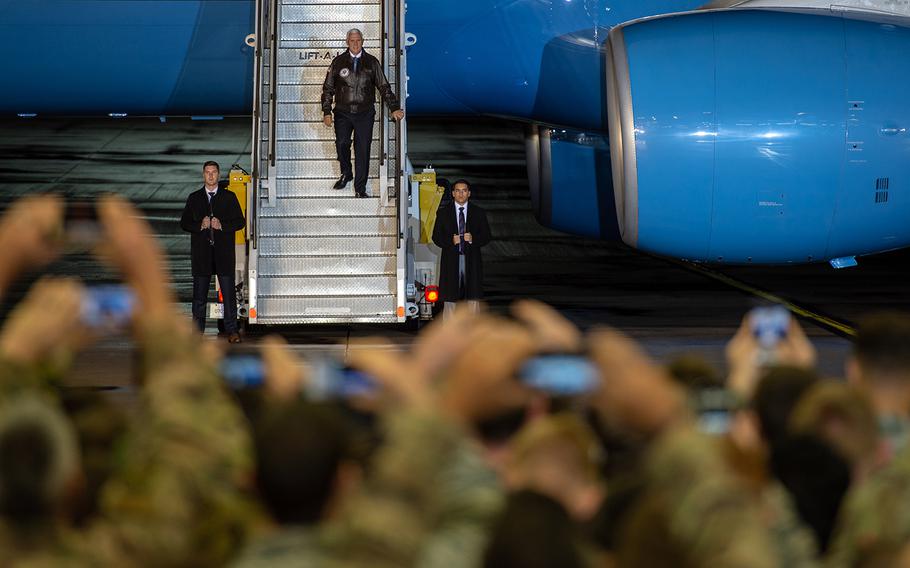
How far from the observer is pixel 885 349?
128 inches

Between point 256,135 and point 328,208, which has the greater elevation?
point 256,135

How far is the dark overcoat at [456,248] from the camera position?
10266mm

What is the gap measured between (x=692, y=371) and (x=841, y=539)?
2.24ft

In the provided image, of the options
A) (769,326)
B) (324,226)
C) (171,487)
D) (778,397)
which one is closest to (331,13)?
(324,226)

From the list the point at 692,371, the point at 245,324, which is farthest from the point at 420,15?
the point at 692,371

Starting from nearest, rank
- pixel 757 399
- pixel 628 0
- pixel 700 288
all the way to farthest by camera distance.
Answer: pixel 757 399
pixel 628 0
pixel 700 288

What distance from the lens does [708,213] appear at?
1052 cm

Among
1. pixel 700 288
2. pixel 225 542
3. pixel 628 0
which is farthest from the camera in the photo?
pixel 700 288

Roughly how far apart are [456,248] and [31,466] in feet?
26.4

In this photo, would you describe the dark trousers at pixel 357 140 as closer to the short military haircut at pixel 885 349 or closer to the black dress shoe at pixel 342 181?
the black dress shoe at pixel 342 181

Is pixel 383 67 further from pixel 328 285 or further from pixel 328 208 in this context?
pixel 328 285

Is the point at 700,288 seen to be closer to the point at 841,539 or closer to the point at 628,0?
the point at 628,0

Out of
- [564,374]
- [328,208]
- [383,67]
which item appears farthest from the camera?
[383,67]

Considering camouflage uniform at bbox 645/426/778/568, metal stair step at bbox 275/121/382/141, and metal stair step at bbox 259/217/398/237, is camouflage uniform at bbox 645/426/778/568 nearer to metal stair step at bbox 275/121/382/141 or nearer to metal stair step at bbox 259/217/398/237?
metal stair step at bbox 259/217/398/237
